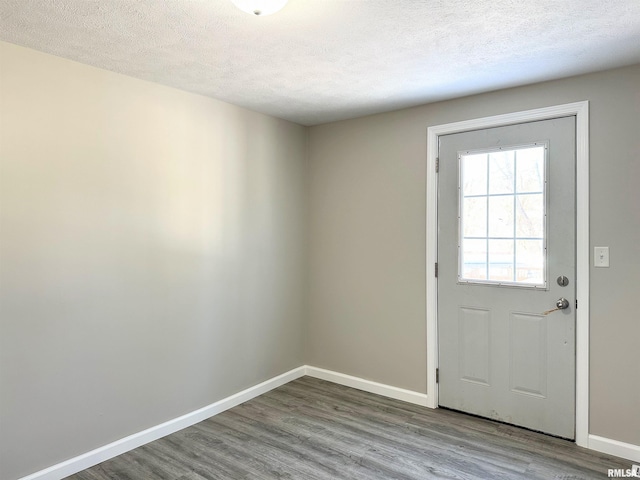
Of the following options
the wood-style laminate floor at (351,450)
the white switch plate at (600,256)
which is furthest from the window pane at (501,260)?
the wood-style laminate floor at (351,450)

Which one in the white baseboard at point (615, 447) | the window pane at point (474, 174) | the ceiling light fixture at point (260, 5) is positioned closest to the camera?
the ceiling light fixture at point (260, 5)

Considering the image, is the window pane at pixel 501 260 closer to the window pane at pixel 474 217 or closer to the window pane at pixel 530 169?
Answer: the window pane at pixel 474 217

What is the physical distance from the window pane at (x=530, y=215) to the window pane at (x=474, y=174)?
266 millimetres

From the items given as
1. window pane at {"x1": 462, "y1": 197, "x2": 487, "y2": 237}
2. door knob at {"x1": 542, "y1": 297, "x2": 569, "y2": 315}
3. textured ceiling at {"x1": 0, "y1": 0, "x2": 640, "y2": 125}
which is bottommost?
door knob at {"x1": 542, "y1": 297, "x2": 569, "y2": 315}

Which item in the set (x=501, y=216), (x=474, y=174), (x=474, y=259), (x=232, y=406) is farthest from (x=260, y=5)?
(x=232, y=406)

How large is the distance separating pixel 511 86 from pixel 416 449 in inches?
97.9

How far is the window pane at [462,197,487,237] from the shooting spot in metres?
3.04

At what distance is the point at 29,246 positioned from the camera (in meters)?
2.26

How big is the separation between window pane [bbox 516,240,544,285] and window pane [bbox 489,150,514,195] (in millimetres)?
391

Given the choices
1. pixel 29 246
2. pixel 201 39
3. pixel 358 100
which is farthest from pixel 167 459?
pixel 358 100

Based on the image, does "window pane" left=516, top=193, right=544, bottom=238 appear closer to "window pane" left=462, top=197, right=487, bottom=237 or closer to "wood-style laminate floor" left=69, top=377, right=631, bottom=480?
"window pane" left=462, top=197, right=487, bottom=237

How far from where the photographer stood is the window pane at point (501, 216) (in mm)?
2934

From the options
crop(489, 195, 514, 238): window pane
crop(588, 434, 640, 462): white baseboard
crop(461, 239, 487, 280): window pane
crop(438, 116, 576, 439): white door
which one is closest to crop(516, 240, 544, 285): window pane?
crop(438, 116, 576, 439): white door

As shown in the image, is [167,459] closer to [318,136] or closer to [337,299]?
[337,299]
